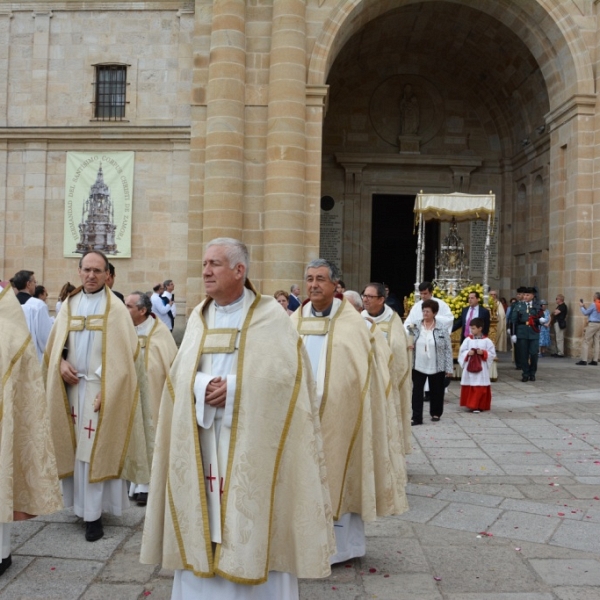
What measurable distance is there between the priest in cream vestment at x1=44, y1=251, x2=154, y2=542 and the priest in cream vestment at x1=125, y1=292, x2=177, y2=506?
2.55 feet

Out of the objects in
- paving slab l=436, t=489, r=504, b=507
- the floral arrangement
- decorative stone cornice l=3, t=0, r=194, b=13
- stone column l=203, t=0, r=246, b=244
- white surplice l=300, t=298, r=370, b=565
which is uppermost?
decorative stone cornice l=3, t=0, r=194, b=13

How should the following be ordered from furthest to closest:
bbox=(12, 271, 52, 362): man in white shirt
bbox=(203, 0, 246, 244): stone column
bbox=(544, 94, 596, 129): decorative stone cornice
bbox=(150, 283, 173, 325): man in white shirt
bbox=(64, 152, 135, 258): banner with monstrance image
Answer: bbox=(64, 152, 135, 258): banner with monstrance image → bbox=(544, 94, 596, 129): decorative stone cornice → bbox=(203, 0, 246, 244): stone column → bbox=(150, 283, 173, 325): man in white shirt → bbox=(12, 271, 52, 362): man in white shirt

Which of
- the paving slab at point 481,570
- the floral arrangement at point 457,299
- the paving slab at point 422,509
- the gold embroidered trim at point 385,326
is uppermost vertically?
the floral arrangement at point 457,299

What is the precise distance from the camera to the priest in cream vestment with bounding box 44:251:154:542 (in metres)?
4.86

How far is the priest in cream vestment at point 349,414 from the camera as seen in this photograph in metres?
4.23

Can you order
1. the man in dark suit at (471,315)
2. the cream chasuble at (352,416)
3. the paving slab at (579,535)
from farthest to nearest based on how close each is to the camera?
the man in dark suit at (471,315), the paving slab at (579,535), the cream chasuble at (352,416)

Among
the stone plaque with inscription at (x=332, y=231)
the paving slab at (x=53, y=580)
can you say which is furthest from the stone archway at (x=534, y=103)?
the paving slab at (x=53, y=580)

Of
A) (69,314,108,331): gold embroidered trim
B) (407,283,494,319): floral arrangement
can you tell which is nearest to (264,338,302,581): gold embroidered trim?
(69,314,108,331): gold embroidered trim

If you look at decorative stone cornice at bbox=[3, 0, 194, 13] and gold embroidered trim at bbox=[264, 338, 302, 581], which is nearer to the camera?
gold embroidered trim at bbox=[264, 338, 302, 581]

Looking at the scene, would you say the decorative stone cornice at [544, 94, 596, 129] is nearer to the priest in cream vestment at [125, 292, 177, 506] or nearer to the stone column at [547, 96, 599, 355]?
the stone column at [547, 96, 599, 355]

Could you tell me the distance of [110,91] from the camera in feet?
57.5

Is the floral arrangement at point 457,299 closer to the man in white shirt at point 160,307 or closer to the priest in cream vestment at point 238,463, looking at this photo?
the man in white shirt at point 160,307

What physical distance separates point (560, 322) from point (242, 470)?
14.5 metres

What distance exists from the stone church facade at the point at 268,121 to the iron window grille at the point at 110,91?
9cm
